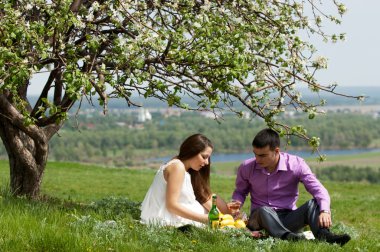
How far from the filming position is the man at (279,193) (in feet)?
28.3

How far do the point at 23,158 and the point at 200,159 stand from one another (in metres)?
3.75

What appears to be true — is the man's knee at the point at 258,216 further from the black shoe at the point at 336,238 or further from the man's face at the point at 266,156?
the black shoe at the point at 336,238

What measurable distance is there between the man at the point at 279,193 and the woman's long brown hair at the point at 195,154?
440 mm

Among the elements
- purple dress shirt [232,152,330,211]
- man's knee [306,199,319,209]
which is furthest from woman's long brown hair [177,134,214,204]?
man's knee [306,199,319,209]

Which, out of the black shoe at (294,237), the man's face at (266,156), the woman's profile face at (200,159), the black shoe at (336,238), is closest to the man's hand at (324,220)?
the black shoe at (336,238)

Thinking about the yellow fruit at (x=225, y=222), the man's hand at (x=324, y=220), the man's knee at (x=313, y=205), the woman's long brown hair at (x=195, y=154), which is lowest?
the yellow fruit at (x=225, y=222)

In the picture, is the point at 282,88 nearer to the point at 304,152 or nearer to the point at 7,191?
the point at 7,191

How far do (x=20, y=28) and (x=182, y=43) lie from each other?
210 centimetres

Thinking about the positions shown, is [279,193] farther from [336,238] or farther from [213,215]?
[336,238]

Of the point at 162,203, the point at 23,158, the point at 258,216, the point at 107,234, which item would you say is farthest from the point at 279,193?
the point at 23,158

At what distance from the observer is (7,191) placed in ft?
37.3

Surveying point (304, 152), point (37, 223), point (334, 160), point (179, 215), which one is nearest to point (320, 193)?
point (179, 215)

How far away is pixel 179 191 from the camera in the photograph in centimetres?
906

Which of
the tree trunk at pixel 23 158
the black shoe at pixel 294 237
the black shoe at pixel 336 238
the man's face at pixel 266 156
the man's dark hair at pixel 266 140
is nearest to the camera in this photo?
the black shoe at pixel 336 238
